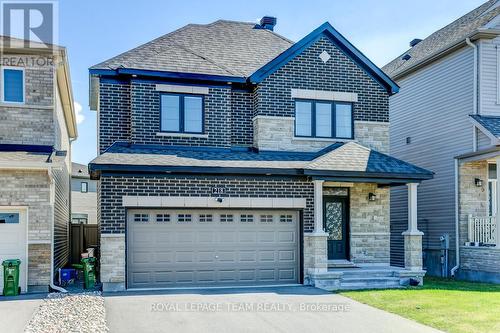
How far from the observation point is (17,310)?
1184 cm

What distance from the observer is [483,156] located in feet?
57.9

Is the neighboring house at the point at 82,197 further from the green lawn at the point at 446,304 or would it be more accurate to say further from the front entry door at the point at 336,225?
the green lawn at the point at 446,304

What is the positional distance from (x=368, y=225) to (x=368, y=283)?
2330mm

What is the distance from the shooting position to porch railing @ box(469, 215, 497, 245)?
17422mm

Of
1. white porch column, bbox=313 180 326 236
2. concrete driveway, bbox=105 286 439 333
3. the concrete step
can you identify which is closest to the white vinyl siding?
the concrete step

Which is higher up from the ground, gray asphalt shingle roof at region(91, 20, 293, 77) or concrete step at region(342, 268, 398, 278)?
gray asphalt shingle roof at region(91, 20, 293, 77)

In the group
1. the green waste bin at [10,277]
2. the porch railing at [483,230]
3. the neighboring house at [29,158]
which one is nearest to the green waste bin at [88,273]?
the neighboring house at [29,158]

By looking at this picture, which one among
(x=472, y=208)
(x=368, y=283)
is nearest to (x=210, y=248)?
(x=368, y=283)

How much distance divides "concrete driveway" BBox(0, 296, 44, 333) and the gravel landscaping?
0.14 metres

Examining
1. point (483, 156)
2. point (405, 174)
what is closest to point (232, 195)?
point (405, 174)

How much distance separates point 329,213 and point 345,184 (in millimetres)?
1004

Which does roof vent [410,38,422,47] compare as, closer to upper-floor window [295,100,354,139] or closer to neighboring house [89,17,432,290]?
neighboring house [89,17,432,290]

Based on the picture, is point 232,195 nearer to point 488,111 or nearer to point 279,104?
point 279,104

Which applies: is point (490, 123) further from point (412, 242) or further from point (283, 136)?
point (283, 136)
